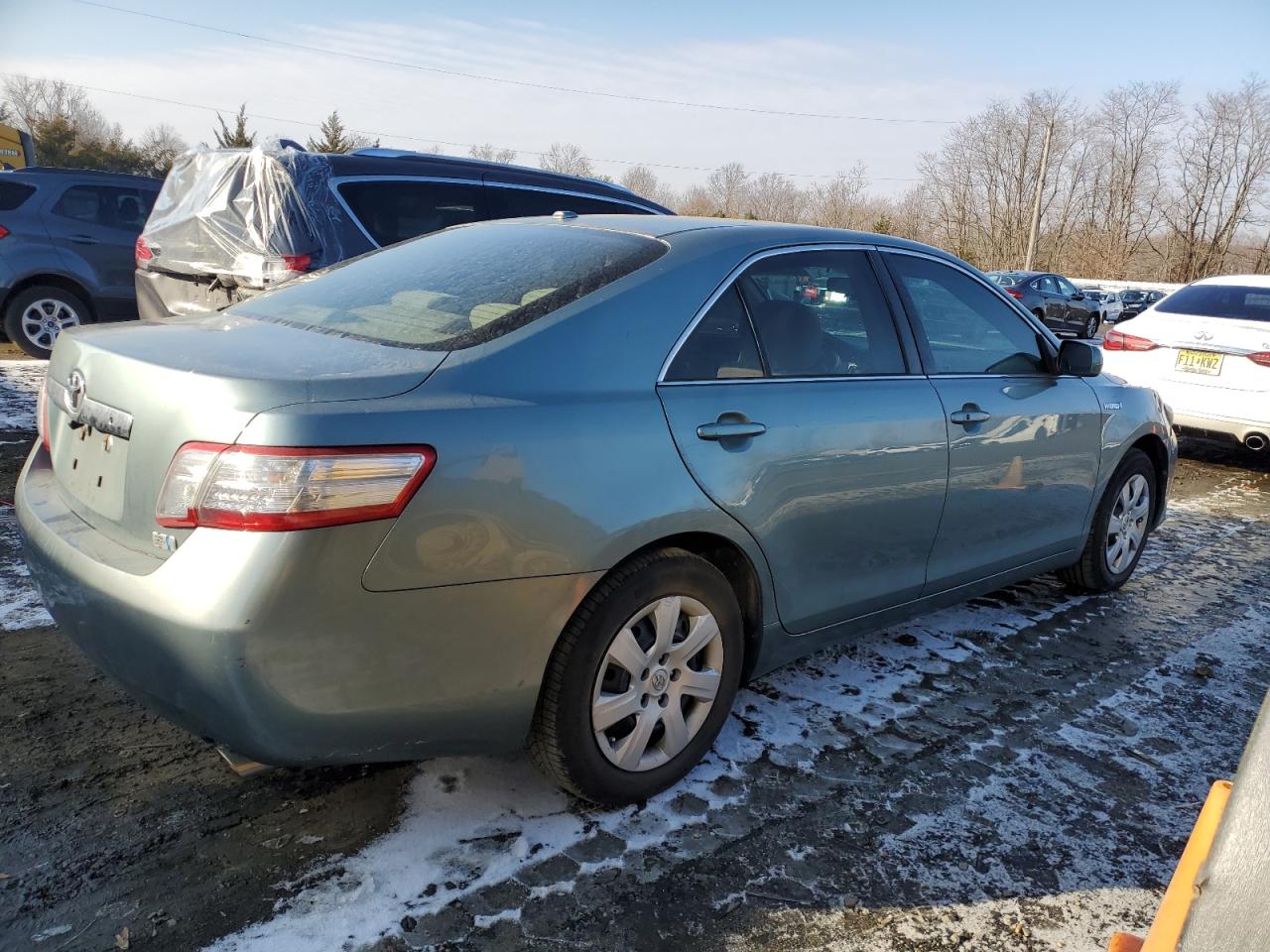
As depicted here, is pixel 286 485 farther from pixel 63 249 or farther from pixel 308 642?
pixel 63 249

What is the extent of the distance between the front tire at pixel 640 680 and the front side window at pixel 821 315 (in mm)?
784

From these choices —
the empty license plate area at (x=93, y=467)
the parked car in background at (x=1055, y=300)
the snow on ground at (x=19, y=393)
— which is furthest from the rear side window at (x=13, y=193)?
the parked car in background at (x=1055, y=300)

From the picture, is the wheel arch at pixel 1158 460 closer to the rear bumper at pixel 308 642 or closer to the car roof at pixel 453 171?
the rear bumper at pixel 308 642

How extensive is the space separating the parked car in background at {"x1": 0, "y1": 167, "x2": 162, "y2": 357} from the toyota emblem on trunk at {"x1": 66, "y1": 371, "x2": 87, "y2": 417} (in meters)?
7.64

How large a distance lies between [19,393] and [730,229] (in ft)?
22.5

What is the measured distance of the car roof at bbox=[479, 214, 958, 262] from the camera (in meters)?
3.05

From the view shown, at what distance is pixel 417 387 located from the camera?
2189 mm

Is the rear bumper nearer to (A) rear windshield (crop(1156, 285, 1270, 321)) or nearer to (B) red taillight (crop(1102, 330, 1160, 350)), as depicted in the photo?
(B) red taillight (crop(1102, 330, 1160, 350))

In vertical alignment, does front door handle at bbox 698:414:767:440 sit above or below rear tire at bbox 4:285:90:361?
above

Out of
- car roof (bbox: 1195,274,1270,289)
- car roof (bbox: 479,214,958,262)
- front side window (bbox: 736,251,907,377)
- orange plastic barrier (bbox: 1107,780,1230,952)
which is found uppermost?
car roof (bbox: 479,214,958,262)

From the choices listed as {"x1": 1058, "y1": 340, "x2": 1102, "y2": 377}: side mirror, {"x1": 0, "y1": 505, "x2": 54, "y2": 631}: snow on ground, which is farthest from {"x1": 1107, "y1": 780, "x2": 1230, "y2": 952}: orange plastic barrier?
{"x1": 0, "y1": 505, "x2": 54, "y2": 631}: snow on ground

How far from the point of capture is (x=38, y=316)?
358 inches

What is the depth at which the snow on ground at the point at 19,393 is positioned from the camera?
6.66m

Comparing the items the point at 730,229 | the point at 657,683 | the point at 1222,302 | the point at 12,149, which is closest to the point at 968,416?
the point at 730,229
